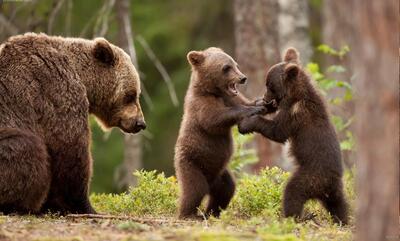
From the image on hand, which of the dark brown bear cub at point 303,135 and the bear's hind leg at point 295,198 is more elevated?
the dark brown bear cub at point 303,135

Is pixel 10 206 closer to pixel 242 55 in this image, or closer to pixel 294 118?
pixel 294 118

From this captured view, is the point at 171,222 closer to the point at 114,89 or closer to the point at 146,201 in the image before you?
the point at 146,201

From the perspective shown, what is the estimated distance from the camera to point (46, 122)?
29.7ft

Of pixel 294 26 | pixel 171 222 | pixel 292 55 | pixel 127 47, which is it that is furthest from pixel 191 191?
pixel 294 26

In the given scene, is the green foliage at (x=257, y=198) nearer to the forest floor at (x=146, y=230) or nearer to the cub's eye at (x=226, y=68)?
the forest floor at (x=146, y=230)

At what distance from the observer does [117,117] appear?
1001 centimetres

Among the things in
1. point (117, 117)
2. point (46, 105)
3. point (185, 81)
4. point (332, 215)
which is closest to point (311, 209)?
point (332, 215)

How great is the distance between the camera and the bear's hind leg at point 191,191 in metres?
9.19

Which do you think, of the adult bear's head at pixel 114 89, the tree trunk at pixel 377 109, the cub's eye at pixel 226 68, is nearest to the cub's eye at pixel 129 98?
the adult bear's head at pixel 114 89

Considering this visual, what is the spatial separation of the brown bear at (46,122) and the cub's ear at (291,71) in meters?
2.19

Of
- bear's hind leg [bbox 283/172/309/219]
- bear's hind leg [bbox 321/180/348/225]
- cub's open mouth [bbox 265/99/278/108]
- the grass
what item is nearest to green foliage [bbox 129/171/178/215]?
the grass

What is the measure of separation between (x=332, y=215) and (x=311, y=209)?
1.11 metres

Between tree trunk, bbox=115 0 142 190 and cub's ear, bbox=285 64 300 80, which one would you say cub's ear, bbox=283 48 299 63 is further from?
tree trunk, bbox=115 0 142 190

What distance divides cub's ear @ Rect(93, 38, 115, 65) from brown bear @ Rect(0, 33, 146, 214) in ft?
0.04
